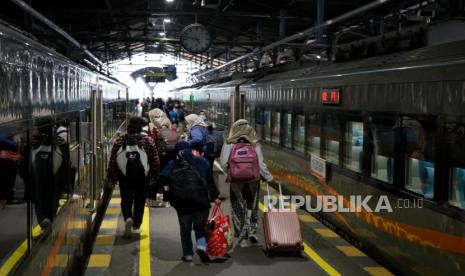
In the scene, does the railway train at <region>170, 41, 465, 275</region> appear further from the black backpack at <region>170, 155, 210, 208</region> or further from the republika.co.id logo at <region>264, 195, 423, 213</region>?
the black backpack at <region>170, 155, 210, 208</region>

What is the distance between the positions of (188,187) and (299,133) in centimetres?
451

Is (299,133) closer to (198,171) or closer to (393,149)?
(393,149)

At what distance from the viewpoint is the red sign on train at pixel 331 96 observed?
839 cm

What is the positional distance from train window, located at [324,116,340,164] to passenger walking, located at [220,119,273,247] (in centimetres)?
151

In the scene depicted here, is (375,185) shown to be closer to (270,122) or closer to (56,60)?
(56,60)

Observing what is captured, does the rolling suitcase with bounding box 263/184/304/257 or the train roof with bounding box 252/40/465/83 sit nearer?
the train roof with bounding box 252/40/465/83

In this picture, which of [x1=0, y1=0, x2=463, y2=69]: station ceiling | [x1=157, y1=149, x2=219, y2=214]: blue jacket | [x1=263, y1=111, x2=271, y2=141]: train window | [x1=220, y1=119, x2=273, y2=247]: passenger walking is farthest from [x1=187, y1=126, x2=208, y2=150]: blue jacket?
[x1=0, y1=0, x2=463, y2=69]: station ceiling

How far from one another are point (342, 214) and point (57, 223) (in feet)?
15.4

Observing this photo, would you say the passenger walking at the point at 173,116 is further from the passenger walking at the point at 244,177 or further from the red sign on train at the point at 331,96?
the passenger walking at the point at 244,177

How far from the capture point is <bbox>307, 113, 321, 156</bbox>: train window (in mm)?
9445

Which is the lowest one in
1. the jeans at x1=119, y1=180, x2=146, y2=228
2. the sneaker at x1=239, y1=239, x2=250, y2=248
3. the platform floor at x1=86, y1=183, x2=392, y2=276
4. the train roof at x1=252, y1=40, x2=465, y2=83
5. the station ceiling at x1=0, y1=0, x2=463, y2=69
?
the platform floor at x1=86, y1=183, x2=392, y2=276

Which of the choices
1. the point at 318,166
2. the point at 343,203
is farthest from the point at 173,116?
the point at 343,203

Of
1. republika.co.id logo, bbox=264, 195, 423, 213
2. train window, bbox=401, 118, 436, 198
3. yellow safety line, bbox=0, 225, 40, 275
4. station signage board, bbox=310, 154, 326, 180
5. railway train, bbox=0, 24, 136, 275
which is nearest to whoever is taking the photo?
yellow safety line, bbox=0, 225, 40, 275

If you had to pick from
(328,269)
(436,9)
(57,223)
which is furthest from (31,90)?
(436,9)
